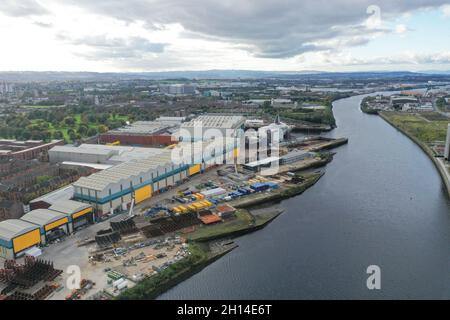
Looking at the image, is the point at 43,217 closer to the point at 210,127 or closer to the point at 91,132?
the point at 210,127

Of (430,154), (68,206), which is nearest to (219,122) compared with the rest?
(430,154)

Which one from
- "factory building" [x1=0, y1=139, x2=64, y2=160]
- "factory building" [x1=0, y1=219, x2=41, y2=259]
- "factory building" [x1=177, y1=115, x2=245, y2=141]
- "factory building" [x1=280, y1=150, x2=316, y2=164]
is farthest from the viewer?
"factory building" [x1=177, y1=115, x2=245, y2=141]

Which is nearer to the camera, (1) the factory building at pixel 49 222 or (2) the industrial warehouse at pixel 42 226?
(2) the industrial warehouse at pixel 42 226

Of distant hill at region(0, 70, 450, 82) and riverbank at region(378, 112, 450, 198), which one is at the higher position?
distant hill at region(0, 70, 450, 82)

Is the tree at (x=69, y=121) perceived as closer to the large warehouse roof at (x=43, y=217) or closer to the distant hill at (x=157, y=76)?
the large warehouse roof at (x=43, y=217)

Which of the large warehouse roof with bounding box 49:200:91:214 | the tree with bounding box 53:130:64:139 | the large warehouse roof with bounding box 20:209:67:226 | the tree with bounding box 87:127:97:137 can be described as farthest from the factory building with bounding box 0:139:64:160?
the large warehouse roof with bounding box 20:209:67:226

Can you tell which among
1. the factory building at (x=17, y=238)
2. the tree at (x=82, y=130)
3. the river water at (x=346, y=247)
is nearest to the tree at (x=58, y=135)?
the tree at (x=82, y=130)

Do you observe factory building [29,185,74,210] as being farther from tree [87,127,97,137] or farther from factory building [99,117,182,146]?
tree [87,127,97,137]

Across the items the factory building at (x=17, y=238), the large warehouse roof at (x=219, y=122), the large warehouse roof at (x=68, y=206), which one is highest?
the large warehouse roof at (x=219, y=122)
